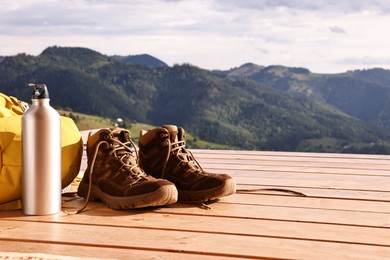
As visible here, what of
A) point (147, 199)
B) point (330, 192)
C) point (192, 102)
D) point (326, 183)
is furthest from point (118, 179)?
point (192, 102)

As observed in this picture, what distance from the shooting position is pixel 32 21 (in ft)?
106

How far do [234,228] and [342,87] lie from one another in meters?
91.6

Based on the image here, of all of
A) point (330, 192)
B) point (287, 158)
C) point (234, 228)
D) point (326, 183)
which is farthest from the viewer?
point (287, 158)

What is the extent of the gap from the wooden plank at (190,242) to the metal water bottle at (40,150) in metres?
0.14

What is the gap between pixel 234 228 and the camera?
173 centimetres

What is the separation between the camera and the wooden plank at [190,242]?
4.84 feet

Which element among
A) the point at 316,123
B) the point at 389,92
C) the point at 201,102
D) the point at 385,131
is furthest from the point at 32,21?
the point at 389,92

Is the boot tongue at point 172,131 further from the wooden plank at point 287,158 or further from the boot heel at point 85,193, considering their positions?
the wooden plank at point 287,158

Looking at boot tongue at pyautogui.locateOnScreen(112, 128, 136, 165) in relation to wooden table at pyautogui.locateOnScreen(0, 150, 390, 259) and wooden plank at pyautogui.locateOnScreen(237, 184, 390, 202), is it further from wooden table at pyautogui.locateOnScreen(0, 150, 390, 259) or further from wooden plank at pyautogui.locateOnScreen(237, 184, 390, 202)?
wooden plank at pyautogui.locateOnScreen(237, 184, 390, 202)

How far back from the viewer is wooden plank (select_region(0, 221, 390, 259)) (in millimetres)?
1476

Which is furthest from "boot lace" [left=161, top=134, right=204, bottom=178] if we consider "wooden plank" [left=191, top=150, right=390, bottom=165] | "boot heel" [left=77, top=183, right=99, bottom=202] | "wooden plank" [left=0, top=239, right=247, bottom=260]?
"wooden plank" [left=191, top=150, right=390, bottom=165]

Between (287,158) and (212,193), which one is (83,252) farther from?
(287,158)

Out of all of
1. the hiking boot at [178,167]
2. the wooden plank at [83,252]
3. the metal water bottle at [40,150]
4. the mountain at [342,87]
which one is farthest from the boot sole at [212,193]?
the mountain at [342,87]

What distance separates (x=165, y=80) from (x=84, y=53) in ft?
39.6
